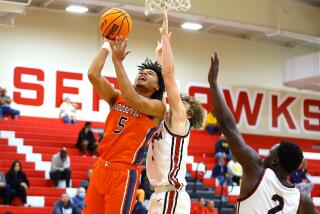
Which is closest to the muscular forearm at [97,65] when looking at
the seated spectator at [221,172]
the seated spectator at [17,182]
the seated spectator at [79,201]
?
the seated spectator at [79,201]

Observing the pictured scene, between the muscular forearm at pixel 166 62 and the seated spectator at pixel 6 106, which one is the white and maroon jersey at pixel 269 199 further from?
the seated spectator at pixel 6 106

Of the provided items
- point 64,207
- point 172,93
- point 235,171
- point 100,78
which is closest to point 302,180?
point 235,171

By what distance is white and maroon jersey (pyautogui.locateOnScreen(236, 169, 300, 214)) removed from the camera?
4.30m

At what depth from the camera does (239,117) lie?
2362cm

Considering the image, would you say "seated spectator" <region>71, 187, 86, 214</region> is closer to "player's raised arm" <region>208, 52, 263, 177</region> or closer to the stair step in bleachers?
the stair step in bleachers

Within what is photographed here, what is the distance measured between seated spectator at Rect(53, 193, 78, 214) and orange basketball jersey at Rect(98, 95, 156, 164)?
341 inches

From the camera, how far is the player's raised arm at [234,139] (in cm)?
434

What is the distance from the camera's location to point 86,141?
1806 centimetres

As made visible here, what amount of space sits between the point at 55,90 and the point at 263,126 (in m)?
8.01

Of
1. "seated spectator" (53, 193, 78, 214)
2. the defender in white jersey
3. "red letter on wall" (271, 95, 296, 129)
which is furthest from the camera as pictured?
"red letter on wall" (271, 95, 296, 129)

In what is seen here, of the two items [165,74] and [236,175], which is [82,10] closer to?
[236,175]

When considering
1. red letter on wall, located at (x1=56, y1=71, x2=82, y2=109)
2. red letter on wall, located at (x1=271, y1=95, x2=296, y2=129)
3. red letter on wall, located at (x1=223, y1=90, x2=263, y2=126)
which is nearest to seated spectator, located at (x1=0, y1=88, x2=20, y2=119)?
red letter on wall, located at (x1=56, y1=71, x2=82, y2=109)

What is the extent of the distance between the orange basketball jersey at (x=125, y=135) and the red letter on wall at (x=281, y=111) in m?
19.0

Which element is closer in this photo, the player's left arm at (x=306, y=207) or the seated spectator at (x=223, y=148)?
the player's left arm at (x=306, y=207)
